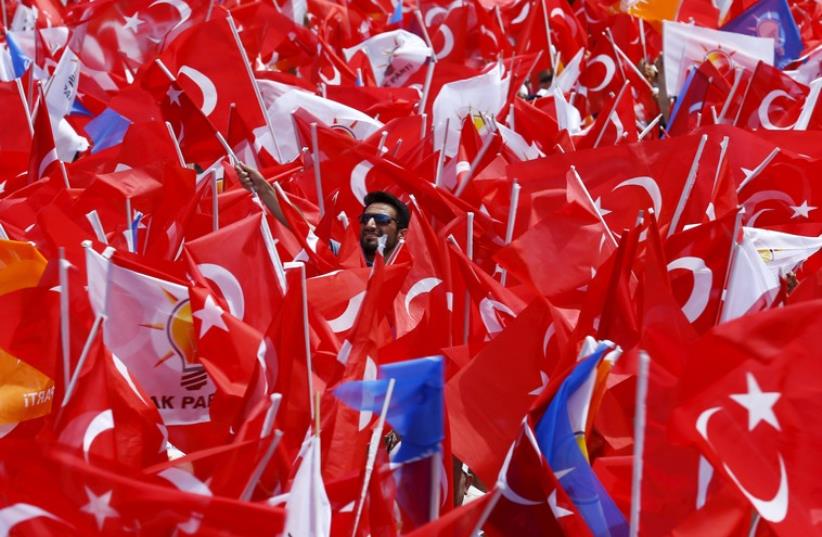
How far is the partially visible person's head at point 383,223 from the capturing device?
272 inches

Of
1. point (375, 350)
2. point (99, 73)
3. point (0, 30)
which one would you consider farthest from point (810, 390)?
A: point (0, 30)

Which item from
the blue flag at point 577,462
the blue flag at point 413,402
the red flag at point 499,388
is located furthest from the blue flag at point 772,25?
the blue flag at point 413,402

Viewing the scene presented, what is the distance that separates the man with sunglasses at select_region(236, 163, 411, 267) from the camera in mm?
6910

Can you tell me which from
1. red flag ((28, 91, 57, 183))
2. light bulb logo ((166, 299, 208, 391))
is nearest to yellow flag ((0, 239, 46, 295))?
light bulb logo ((166, 299, 208, 391))

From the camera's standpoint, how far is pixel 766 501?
13.1ft

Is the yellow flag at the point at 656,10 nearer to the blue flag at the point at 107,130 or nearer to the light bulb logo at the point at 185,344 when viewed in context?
the blue flag at the point at 107,130

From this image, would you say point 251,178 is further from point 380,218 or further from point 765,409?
point 765,409

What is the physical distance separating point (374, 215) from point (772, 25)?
16.7ft

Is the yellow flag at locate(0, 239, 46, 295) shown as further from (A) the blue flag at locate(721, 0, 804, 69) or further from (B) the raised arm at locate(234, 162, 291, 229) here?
(A) the blue flag at locate(721, 0, 804, 69)

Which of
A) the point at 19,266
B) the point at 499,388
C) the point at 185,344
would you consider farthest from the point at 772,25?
the point at 19,266

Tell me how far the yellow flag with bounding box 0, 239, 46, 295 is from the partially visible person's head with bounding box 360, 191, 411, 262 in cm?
183

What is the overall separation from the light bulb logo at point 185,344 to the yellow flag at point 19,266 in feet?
1.65

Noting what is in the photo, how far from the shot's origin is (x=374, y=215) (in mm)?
6953

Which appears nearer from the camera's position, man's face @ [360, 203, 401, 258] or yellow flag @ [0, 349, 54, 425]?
yellow flag @ [0, 349, 54, 425]
